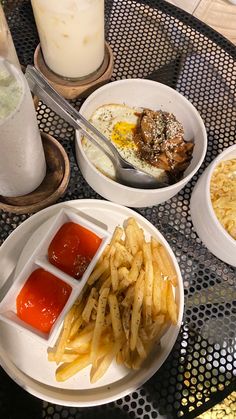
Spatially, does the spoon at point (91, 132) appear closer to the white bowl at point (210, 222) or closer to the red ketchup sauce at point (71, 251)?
the white bowl at point (210, 222)

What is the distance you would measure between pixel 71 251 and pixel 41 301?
0.12 m

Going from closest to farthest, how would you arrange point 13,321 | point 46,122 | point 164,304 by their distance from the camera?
point 13,321 < point 164,304 < point 46,122

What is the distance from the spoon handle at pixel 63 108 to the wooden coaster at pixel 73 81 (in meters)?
0.14

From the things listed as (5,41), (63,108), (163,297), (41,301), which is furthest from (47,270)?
(5,41)

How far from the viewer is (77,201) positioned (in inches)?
37.3

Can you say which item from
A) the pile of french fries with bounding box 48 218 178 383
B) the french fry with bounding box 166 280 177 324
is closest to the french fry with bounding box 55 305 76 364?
the pile of french fries with bounding box 48 218 178 383

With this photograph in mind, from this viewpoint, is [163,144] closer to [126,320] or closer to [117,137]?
[117,137]

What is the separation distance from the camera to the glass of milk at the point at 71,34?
2.93 ft

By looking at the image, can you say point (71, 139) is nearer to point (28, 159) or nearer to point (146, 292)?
point (28, 159)

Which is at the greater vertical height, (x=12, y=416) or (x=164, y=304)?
(x=164, y=304)

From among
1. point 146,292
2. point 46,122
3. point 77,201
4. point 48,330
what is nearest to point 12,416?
point 48,330

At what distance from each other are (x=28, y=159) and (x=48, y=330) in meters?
0.36

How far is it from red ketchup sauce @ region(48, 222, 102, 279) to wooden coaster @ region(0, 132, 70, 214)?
11cm

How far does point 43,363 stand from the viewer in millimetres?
866
